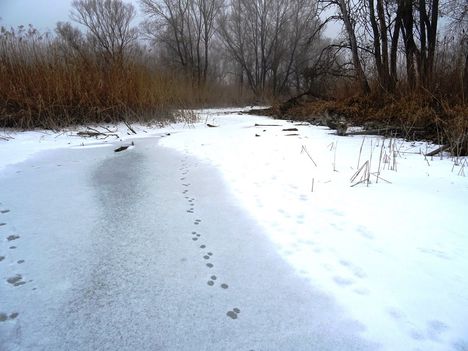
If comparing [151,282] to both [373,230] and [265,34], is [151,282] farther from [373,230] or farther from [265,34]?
[265,34]

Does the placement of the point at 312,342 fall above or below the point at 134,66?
below

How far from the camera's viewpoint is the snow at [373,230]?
975 mm

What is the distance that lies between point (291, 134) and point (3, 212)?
12.4ft

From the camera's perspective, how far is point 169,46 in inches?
985

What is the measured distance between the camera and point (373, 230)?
1541 mm

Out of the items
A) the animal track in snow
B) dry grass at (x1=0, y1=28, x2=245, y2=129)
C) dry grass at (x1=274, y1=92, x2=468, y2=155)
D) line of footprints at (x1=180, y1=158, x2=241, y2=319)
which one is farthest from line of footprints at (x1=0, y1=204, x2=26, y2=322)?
dry grass at (x1=0, y1=28, x2=245, y2=129)

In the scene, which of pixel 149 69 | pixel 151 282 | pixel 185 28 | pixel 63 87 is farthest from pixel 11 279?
pixel 185 28

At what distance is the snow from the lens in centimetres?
98

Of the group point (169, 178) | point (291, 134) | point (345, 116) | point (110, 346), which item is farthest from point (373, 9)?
point (110, 346)

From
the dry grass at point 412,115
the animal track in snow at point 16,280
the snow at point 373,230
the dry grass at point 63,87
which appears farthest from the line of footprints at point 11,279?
the dry grass at point 63,87

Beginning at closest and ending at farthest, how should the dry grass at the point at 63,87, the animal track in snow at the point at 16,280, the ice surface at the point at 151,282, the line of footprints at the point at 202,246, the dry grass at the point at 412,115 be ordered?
the ice surface at the point at 151,282
the line of footprints at the point at 202,246
the animal track in snow at the point at 16,280
the dry grass at the point at 412,115
the dry grass at the point at 63,87

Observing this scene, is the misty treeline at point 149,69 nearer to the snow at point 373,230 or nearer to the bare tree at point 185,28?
the snow at point 373,230

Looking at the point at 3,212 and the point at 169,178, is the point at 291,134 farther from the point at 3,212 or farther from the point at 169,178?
the point at 3,212

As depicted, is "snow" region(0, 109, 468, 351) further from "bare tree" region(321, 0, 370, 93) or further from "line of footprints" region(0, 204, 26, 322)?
"bare tree" region(321, 0, 370, 93)
